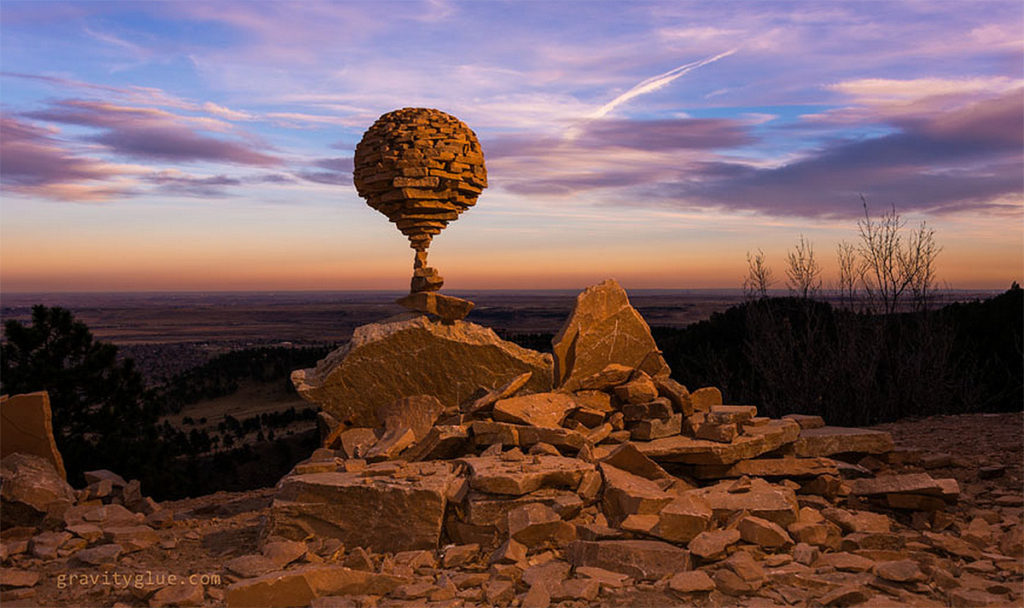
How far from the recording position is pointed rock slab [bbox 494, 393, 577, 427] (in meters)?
7.62

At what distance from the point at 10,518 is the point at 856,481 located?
376 inches

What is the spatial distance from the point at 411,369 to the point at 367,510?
10.7ft

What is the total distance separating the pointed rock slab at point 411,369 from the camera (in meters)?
9.42

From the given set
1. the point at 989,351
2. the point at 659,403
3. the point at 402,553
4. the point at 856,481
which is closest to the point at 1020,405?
the point at 989,351

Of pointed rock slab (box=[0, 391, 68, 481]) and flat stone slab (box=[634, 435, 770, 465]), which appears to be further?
pointed rock slab (box=[0, 391, 68, 481])

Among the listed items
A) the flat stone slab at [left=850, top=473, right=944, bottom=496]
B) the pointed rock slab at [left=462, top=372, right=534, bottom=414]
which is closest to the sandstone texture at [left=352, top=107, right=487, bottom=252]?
the pointed rock slab at [left=462, top=372, right=534, bottom=414]

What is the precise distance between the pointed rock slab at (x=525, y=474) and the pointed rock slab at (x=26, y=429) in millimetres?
6341

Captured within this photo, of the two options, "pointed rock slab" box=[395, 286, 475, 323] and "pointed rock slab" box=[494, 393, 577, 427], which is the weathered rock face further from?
"pointed rock slab" box=[494, 393, 577, 427]

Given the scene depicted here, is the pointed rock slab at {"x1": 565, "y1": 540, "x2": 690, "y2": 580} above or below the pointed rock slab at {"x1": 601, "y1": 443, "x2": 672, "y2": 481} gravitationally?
below

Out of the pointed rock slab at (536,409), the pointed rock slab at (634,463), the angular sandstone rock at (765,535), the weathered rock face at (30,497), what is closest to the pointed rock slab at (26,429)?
the weathered rock face at (30,497)

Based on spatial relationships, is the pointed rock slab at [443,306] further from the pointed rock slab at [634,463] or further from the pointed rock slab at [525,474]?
the pointed rock slab at [634,463]

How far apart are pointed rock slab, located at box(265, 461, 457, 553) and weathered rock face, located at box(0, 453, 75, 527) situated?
355cm

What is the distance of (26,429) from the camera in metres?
9.48

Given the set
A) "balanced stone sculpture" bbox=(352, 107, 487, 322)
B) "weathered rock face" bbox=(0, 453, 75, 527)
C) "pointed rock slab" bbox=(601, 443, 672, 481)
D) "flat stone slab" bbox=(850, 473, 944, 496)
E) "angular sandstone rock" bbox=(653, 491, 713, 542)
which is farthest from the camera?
"balanced stone sculpture" bbox=(352, 107, 487, 322)
